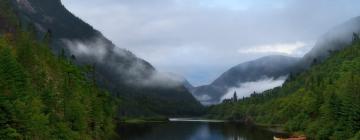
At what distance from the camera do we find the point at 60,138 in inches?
4385

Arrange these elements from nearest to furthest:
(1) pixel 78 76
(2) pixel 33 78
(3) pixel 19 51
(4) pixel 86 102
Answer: (2) pixel 33 78, (3) pixel 19 51, (4) pixel 86 102, (1) pixel 78 76

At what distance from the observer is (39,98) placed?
117 metres

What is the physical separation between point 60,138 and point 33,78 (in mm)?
28745

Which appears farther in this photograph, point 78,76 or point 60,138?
point 78,76

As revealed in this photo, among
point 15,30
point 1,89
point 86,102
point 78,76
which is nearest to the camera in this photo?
point 1,89

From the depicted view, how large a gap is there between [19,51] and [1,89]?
49.9 meters

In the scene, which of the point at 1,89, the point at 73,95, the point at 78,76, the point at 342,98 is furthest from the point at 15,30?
the point at 342,98

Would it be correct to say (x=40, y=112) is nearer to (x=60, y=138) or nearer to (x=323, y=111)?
(x=60, y=138)

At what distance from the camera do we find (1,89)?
313 ft

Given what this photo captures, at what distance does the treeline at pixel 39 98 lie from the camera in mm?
93688

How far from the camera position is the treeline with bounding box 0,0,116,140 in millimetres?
93688

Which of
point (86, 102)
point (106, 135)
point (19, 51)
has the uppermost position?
point (19, 51)

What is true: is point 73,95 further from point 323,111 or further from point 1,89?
point 323,111

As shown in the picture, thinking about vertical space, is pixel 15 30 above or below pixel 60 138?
above
